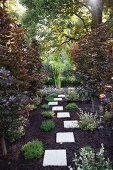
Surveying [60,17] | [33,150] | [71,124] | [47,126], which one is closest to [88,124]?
[71,124]

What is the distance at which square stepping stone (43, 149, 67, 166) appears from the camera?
18.1 ft

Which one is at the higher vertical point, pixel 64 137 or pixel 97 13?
pixel 97 13

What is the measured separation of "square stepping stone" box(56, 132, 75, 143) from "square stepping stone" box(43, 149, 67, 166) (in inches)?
27.5

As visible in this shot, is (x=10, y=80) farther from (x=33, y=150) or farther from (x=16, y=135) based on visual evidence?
(x=16, y=135)

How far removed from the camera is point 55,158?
5.74 meters

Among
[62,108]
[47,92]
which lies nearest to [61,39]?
[47,92]

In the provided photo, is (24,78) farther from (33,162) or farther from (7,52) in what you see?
(33,162)

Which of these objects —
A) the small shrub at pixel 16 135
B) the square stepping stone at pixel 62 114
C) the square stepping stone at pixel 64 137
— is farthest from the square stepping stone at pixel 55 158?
the square stepping stone at pixel 62 114

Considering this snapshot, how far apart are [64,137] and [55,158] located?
4.51 feet

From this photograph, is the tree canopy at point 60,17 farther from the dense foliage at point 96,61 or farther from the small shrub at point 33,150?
the small shrub at point 33,150

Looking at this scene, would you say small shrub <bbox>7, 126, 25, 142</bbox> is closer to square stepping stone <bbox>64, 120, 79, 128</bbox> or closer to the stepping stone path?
the stepping stone path

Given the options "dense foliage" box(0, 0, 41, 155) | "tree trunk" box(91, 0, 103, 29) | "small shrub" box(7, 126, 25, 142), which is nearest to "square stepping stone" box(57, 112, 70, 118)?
"small shrub" box(7, 126, 25, 142)

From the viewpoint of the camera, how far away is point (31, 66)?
32.4 feet

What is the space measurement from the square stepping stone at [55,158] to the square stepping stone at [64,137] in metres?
0.70
